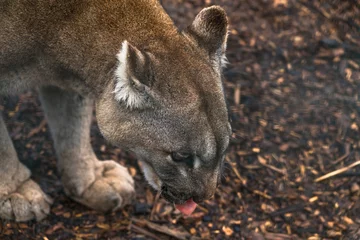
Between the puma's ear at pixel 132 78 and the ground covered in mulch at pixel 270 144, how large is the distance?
5.01 ft

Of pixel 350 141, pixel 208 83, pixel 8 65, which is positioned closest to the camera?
pixel 208 83

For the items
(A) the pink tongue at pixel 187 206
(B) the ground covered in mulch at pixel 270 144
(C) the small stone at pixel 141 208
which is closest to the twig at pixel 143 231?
(B) the ground covered in mulch at pixel 270 144

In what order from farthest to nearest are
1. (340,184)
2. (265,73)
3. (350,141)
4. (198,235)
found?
(265,73)
(350,141)
(340,184)
(198,235)

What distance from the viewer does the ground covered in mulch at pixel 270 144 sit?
565cm

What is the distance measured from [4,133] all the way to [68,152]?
65 cm

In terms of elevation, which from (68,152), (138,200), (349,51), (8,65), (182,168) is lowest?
(349,51)

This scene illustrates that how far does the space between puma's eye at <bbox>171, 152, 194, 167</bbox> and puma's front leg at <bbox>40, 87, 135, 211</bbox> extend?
1.26 m

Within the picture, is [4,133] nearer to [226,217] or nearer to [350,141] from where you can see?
[226,217]

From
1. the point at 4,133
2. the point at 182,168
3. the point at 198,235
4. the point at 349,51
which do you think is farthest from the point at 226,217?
the point at 349,51

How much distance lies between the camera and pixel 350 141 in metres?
6.53

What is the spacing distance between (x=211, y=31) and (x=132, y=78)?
0.74 meters

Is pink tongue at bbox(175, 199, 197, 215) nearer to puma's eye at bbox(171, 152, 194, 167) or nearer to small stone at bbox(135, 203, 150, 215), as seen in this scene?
puma's eye at bbox(171, 152, 194, 167)

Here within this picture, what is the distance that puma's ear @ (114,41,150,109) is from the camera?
13.6ft

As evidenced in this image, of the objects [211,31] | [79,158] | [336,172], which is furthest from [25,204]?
[336,172]
